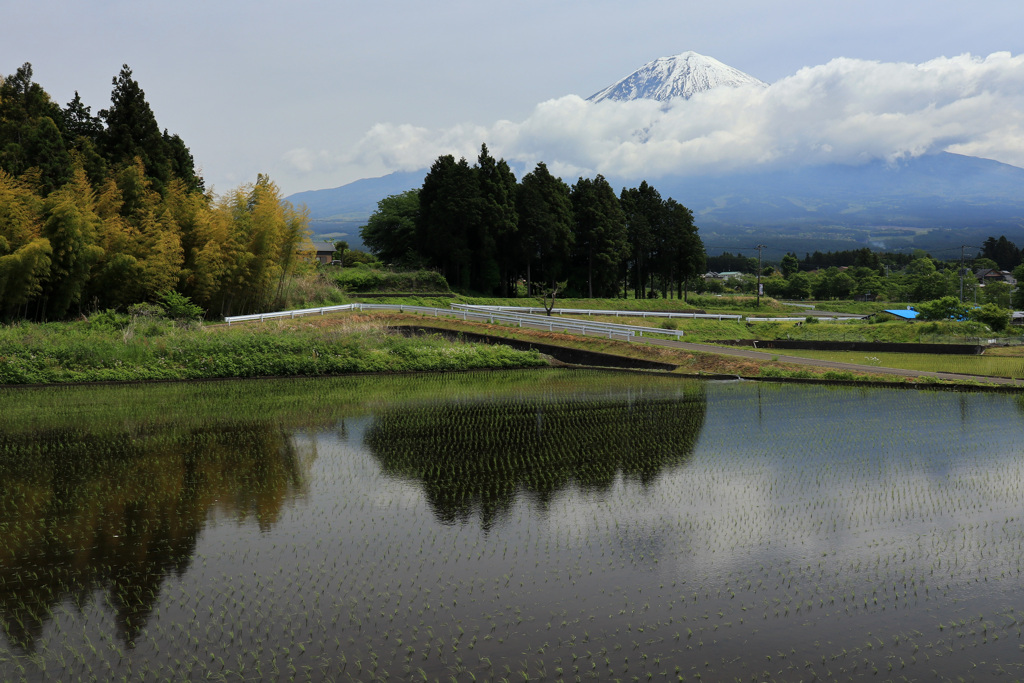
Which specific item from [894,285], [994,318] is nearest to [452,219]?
[994,318]

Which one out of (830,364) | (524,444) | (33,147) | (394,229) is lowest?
(830,364)

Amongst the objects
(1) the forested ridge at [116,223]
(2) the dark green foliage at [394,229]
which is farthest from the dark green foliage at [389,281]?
(1) the forested ridge at [116,223]

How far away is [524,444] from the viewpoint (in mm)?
14133

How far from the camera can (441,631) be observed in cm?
643

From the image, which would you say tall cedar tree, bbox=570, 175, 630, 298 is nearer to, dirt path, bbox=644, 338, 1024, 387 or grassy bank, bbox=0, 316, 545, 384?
dirt path, bbox=644, 338, 1024, 387

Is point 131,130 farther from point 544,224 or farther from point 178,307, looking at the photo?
point 544,224

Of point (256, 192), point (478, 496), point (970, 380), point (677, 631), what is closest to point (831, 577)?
point (677, 631)

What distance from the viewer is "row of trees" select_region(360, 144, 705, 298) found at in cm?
4909

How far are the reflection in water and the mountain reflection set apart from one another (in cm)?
217

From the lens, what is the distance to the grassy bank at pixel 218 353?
2230 cm

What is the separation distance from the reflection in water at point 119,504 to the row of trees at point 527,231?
113 feet

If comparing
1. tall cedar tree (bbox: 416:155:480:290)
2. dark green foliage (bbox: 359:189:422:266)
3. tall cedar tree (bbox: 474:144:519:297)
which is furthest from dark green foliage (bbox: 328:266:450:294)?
dark green foliage (bbox: 359:189:422:266)

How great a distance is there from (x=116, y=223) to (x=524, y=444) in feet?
68.5

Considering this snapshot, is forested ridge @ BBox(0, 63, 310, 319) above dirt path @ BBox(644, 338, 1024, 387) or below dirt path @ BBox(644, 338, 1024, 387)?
above
